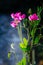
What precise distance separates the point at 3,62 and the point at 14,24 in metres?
1.30

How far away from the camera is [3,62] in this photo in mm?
2672

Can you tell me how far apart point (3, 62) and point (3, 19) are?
78.1 inches

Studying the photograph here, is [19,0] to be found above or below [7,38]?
above

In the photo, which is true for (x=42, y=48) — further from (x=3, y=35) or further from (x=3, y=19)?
(x=3, y=19)

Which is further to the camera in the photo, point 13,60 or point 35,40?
point 13,60

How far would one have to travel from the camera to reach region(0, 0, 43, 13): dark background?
480 centimetres

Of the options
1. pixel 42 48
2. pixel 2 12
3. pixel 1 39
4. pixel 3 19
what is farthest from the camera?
pixel 2 12

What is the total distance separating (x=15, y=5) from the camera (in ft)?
16.4

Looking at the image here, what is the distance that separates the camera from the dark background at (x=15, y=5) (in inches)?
189

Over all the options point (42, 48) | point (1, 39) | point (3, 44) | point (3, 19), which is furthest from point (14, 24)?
point (3, 19)

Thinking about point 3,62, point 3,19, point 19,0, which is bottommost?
point 3,62

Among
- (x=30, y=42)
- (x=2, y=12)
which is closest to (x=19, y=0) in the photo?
(x=2, y=12)

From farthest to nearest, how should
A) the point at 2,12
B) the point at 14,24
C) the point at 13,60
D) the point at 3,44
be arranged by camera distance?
the point at 2,12, the point at 3,44, the point at 13,60, the point at 14,24

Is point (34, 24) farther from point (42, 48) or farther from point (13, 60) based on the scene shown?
point (42, 48)
